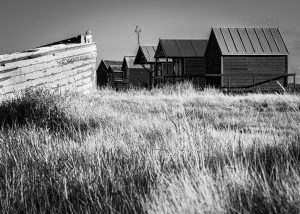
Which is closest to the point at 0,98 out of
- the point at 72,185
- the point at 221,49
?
the point at 72,185

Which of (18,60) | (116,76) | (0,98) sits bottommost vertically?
(116,76)

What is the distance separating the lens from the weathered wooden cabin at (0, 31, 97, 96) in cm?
856

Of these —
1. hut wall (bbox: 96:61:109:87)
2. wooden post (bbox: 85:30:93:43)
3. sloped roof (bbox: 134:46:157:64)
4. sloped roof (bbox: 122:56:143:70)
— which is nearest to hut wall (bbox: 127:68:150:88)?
sloped roof (bbox: 122:56:143:70)

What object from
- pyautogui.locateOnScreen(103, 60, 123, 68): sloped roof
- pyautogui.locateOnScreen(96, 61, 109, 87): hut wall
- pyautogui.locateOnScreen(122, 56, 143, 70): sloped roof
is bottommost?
pyautogui.locateOnScreen(96, 61, 109, 87): hut wall

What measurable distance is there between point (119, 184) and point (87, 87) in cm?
826

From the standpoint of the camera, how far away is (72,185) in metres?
3.18

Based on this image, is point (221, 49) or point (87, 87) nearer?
point (87, 87)

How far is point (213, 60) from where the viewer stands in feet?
101

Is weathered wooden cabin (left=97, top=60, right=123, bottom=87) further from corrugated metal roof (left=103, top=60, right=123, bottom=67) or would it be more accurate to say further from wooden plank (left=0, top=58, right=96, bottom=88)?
wooden plank (left=0, top=58, right=96, bottom=88)

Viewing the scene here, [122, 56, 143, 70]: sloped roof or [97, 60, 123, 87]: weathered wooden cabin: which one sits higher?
[122, 56, 143, 70]: sloped roof

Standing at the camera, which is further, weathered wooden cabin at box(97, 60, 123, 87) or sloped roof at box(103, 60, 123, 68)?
sloped roof at box(103, 60, 123, 68)

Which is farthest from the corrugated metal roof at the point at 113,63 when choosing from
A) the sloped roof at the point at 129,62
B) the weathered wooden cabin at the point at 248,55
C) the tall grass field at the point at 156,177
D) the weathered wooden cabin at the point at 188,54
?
the tall grass field at the point at 156,177

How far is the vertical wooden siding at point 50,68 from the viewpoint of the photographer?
28.1 ft

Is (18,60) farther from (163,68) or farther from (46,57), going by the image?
(163,68)
